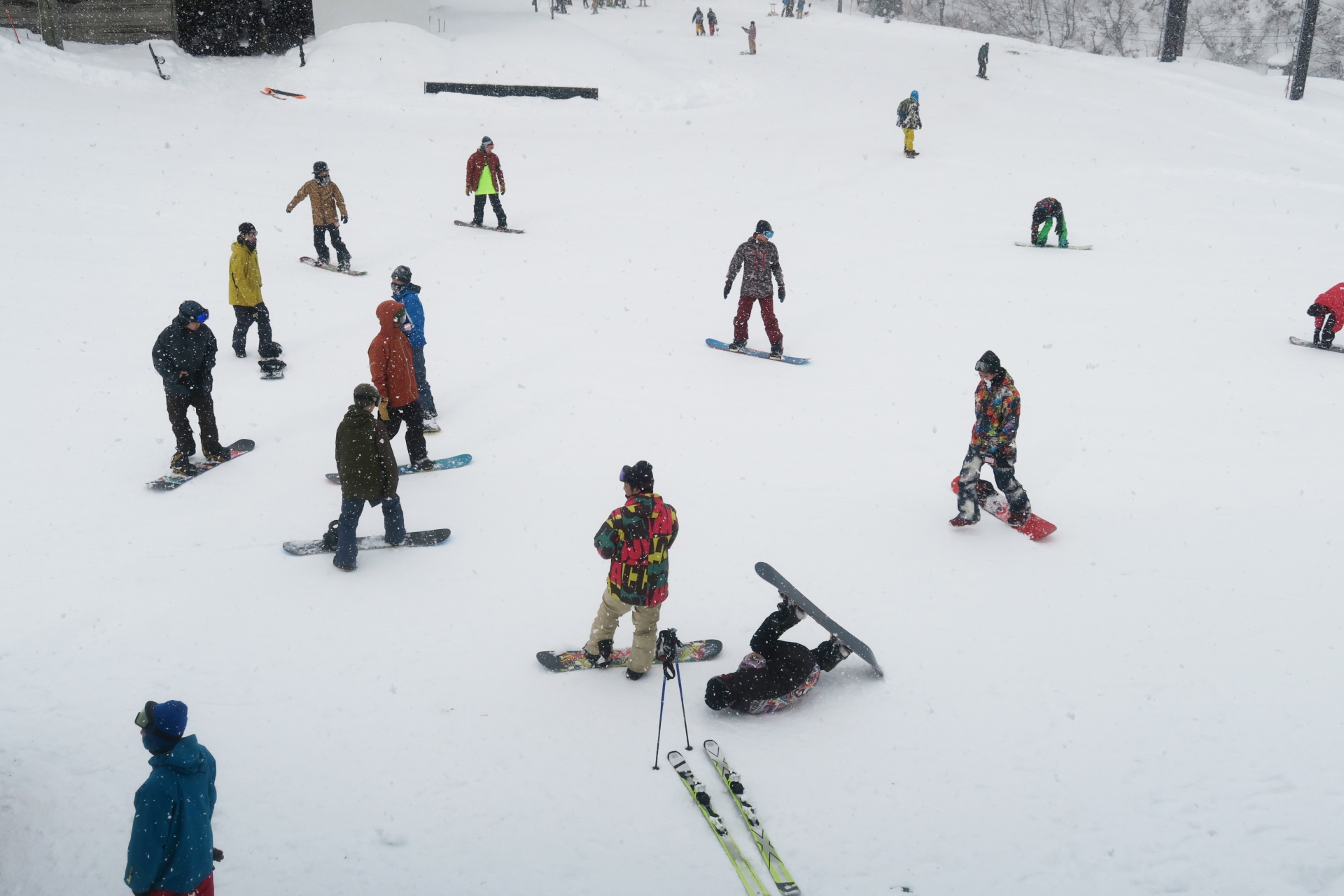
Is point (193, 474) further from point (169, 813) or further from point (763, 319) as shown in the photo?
point (763, 319)

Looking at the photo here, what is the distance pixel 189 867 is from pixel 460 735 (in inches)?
75.8

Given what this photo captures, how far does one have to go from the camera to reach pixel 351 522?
675cm

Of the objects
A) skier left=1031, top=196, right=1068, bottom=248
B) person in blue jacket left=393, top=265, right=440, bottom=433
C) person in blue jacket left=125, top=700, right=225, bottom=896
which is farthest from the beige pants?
skier left=1031, top=196, right=1068, bottom=248

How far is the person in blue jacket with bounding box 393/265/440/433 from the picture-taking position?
8586 millimetres

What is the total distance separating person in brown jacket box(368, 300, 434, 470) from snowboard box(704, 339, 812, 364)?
477cm

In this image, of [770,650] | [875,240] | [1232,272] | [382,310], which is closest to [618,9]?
[875,240]

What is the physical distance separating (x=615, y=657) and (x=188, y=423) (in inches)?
194

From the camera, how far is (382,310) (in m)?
7.85

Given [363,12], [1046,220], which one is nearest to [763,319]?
[1046,220]

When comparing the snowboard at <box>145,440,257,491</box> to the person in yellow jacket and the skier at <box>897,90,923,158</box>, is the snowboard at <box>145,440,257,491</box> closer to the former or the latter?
the person in yellow jacket

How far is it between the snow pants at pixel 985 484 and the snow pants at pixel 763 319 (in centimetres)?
415

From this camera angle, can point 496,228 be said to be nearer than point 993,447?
No

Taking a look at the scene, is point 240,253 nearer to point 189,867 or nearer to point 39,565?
point 39,565

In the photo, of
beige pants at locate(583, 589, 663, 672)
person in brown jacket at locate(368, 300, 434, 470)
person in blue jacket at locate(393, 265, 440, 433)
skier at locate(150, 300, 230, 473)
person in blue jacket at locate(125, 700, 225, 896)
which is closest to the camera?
person in blue jacket at locate(125, 700, 225, 896)
